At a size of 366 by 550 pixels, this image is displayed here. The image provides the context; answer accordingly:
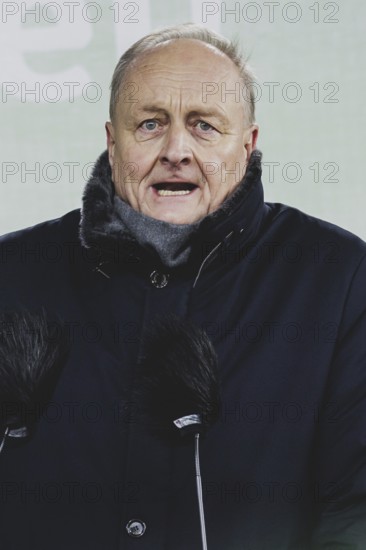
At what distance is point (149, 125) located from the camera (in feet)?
5.61

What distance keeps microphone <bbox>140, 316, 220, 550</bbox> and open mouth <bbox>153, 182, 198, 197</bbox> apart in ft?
1.10

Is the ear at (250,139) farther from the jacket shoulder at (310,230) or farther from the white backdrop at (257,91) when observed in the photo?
the white backdrop at (257,91)

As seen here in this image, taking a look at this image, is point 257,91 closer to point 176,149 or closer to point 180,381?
point 176,149

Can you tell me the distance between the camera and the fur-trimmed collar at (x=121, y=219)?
5.29 feet

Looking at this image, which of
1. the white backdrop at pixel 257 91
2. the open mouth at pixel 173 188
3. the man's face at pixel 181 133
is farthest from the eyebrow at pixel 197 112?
the white backdrop at pixel 257 91

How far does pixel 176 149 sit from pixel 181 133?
1.4 inches

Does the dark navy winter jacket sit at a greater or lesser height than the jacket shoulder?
lesser

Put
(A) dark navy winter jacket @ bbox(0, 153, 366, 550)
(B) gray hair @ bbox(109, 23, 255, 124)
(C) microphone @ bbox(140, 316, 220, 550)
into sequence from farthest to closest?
(B) gray hair @ bbox(109, 23, 255, 124) → (A) dark navy winter jacket @ bbox(0, 153, 366, 550) → (C) microphone @ bbox(140, 316, 220, 550)

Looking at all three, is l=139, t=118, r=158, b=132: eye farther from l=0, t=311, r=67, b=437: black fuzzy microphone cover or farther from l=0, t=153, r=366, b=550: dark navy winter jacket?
l=0, t=311, r=67, b=437: black fuzzy microphone cover

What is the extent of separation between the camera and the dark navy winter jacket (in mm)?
1499

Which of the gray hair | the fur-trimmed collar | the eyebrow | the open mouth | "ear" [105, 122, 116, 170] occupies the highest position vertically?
the gray hair

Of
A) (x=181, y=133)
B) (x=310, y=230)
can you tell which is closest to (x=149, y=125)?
(x=181, y=133)

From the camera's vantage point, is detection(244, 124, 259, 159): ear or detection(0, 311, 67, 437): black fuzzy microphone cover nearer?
detection(0, 311, 67, 437): black fuzzy microphone cover

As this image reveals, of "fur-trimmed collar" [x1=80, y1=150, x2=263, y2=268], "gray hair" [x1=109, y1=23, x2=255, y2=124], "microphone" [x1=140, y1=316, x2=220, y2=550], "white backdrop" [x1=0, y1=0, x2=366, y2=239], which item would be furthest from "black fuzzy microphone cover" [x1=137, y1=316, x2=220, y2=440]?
"white backdrop" [x1=0, y1=0, x2=366, y2=239]
